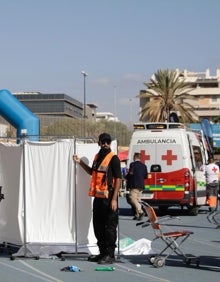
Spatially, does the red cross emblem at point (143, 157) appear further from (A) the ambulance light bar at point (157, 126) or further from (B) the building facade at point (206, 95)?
(B) the building facade at point (206, 95)

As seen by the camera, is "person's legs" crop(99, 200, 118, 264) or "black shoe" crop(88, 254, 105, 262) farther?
"black shoe" crop(88, 254, 105, 262)

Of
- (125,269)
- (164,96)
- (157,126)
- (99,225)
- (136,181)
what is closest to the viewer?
(125,269)

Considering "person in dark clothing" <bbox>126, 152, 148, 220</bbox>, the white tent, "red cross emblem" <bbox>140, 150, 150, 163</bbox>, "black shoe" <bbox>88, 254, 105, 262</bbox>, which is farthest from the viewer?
"red cross emblem" <bbox>140, 150, 150, 163</bbox>

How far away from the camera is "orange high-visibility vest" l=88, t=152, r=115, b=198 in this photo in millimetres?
10734

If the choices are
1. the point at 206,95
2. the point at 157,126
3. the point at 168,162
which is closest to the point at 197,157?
the point at 168,162

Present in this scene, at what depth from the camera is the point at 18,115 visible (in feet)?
67.4

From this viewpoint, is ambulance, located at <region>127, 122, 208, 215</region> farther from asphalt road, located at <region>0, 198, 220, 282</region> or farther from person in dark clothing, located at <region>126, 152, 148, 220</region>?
asphalt road, located at <region>0, 198, 220, 282</region>

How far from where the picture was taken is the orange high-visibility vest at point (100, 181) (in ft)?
35.2

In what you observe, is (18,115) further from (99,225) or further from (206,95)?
(206,95)

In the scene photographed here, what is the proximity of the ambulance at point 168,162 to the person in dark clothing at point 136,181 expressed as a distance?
37.7 inches

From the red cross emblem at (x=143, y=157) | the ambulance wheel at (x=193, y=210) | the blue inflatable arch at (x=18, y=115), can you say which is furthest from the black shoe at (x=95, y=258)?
the ambulance wheel at (x=193, y=210)

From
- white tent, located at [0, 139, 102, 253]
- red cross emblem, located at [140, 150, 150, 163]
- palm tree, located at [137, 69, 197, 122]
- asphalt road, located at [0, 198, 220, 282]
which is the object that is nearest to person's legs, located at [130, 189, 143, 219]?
red cross emblem, located at [140, 150, 150, 163]

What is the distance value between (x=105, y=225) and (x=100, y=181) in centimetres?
69

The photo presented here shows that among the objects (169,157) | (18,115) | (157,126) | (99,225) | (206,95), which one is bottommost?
(99,225)
